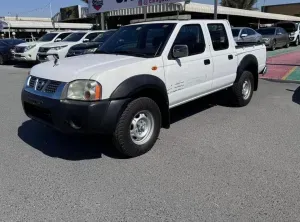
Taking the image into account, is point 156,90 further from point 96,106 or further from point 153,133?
point 96,106

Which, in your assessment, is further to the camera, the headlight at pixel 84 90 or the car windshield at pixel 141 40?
the car windshield at pixel 141 40

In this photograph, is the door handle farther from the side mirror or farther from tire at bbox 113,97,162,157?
tire at bbox 113,97,162,157

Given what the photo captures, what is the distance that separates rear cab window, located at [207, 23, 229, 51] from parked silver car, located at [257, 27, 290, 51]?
587 inches

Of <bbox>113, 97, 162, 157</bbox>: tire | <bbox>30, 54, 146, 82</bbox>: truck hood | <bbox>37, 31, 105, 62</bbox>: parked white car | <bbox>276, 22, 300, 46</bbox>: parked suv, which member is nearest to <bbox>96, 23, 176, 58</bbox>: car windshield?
<bbox>30, 54, 146, 82</bbox>: truck hood

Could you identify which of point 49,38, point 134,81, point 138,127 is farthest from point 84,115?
point 49,38

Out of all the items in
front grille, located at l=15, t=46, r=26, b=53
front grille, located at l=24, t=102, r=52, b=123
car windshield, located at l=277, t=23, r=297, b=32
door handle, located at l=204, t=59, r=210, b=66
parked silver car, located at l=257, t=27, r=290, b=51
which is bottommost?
front grille, located at l=24, t=102, r=52, b=123

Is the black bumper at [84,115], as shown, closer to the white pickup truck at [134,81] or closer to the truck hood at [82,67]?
the white pickup truck at [134,81]

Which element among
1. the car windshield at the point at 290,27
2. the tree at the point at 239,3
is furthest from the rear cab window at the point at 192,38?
the tree at the point at 239,3

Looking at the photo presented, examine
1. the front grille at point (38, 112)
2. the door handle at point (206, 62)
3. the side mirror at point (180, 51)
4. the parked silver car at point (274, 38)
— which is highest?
the parked silver car at point (274, 38)

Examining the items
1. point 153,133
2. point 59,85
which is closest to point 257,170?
point 153,133

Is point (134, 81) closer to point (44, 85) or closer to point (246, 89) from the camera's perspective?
point (44, 85)

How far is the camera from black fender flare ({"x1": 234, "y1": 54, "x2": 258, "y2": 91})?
20.5ft

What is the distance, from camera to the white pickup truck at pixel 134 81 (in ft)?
12.0

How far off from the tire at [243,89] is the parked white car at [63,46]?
931 cm
